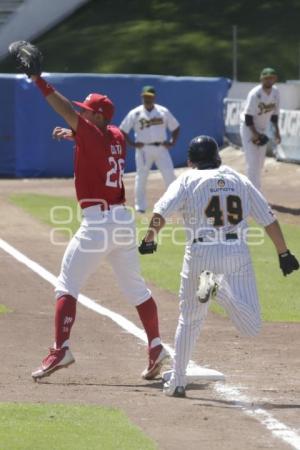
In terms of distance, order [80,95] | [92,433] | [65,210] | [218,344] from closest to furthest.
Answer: [92,433], [218,344], [65,210], [80,95]

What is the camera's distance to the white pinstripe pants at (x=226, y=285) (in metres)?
8.32

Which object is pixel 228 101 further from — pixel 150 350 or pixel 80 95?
pixel 150 350

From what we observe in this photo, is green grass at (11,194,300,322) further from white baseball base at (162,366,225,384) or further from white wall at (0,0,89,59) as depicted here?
white wall at (0,0,89,59)

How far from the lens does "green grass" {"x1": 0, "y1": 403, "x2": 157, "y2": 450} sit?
23.0 ft

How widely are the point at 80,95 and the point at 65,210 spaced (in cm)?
805

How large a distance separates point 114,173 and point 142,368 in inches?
61.0

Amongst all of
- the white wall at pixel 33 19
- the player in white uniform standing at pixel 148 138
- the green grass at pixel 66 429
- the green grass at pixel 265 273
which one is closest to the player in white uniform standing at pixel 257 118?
the player in white uniform standing at pixel 148 138

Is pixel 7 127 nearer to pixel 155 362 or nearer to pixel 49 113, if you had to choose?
pixel 49 113

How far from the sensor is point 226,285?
8.33 m

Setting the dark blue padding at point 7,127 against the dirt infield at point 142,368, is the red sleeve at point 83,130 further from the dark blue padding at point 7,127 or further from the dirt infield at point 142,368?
the dark blue padding at point 7,127

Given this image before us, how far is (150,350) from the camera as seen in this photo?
930 cm

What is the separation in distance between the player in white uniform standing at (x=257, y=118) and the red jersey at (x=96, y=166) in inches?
482

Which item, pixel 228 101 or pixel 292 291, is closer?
pixel 292 291

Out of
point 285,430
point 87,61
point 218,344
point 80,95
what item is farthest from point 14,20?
point 285,430
